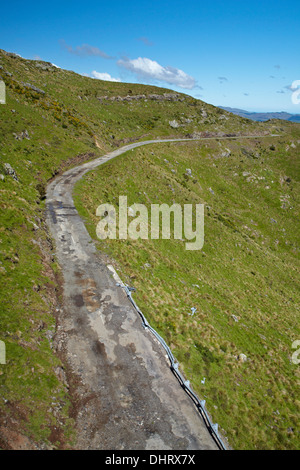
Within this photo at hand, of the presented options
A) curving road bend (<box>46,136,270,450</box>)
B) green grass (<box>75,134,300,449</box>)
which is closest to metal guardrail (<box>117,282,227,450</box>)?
curving road bend (<box>46,136,270,450</box>)

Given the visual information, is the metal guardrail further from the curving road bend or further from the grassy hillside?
the grassy hillside

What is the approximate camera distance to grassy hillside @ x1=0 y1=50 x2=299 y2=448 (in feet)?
37.8

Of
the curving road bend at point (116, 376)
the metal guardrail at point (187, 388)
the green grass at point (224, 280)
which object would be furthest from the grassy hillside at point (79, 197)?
the metal guardrail at point (187, 388)

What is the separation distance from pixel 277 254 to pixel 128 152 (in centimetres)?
3936

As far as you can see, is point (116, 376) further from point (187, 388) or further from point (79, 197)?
point (79, 197)

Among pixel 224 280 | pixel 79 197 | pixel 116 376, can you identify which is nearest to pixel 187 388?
pixel 116 376

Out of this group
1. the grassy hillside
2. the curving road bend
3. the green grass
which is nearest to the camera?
the curving road bend

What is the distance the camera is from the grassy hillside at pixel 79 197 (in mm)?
11508

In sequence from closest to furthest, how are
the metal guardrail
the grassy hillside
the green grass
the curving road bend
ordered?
the curving road bend → the metal guardrail → the grassy hillside → the green grass

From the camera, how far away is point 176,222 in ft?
131

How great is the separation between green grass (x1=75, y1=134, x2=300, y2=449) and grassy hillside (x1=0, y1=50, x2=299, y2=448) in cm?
27
